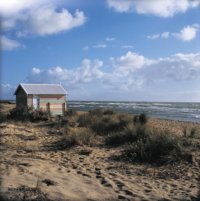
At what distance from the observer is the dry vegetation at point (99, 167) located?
7418 mm

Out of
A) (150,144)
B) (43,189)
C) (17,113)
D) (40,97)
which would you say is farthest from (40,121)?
(43,189)

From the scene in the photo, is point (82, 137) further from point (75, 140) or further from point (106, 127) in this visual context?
point (106, 127)

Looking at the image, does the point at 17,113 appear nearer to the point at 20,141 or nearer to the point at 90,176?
the point at 20,141

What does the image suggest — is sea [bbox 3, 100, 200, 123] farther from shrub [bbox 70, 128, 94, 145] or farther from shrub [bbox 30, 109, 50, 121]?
shrub [bbox 70, 128, 94, 145]

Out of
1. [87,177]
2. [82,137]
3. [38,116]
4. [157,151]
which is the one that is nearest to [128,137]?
[82,137]

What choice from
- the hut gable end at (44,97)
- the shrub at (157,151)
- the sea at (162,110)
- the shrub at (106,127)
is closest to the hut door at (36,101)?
the hut gable end at (44,97)

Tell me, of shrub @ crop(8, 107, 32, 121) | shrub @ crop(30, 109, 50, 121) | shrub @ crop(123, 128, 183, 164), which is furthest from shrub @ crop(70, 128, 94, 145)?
shrub @ crop(8, 107, 32, 121)

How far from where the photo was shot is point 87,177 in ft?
29.5

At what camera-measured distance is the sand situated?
725 centimetres

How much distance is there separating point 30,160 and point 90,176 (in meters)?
2.18

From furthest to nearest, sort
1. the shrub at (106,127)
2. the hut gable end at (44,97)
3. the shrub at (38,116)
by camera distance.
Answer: the hut gable end at (44,97)
the shrub at (38,116)
the shrub at (106,127)

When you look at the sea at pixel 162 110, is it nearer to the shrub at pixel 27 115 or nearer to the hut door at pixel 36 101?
the hut door at pixel 36 101

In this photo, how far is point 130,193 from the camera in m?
7.54

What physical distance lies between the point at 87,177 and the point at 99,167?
4.25 feet
